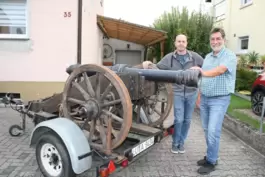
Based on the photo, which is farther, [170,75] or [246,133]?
[246,133]

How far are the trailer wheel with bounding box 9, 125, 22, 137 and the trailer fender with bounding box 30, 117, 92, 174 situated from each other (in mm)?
2181

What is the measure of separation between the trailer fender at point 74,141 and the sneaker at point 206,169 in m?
1.65

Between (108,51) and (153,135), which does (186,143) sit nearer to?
(153,135)

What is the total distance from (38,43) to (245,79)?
25.6ft

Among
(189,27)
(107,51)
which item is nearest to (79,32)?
(189,27)

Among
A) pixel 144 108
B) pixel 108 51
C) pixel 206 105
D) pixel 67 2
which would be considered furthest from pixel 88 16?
pixel 108 51

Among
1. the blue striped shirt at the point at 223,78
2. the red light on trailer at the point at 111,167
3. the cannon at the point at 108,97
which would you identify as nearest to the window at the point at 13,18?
the cannon at the point at 108,97

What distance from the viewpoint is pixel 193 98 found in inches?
169

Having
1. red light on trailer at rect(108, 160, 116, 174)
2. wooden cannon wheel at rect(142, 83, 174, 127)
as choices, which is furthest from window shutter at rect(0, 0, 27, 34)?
red light on trailer at rect(108, 160, 116, 174)

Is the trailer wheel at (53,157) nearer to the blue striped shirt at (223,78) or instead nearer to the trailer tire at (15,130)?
the trailer tire at (15,130)

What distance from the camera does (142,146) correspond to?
11.1 ft

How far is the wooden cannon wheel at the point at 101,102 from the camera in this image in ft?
9.68

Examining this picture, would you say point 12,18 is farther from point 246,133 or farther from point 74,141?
point 246,133

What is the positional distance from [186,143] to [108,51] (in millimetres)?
13182
